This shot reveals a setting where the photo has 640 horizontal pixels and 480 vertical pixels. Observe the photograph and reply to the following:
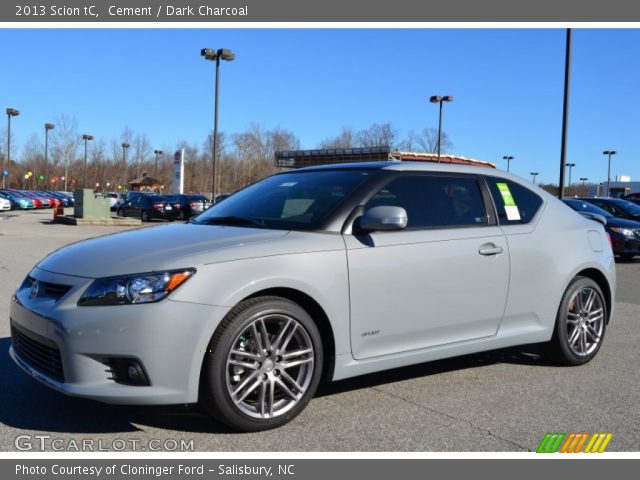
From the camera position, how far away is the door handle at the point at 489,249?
4.64m

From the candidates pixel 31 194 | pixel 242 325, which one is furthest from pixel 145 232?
pixel 31 194

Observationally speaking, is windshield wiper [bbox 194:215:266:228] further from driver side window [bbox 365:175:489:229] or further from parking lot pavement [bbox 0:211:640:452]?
parking lot pavement [bbox 0:211:640:452]

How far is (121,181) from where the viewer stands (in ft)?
334

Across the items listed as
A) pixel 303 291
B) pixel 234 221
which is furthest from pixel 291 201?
pixel 303 291

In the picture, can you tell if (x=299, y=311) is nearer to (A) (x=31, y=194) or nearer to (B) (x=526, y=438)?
(B) (x=526, y=438)

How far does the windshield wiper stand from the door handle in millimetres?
1615

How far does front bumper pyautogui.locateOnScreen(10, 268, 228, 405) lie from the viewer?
3338 millimetres

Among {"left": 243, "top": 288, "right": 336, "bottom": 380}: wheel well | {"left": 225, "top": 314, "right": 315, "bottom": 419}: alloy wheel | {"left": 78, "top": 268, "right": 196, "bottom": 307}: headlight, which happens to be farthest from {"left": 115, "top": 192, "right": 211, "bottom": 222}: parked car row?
{"left": 78, "top": 268, "right": 196, "bottom": 307}: headlight

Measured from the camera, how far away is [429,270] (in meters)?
4.33

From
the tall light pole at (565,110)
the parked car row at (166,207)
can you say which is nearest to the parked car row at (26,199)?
the parked car row at (166,207)

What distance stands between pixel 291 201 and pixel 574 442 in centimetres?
239

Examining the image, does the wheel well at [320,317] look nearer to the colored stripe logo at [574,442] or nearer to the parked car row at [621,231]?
the colored stripe logo at [574,442]

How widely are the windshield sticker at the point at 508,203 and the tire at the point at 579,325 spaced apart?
830 millimetres
